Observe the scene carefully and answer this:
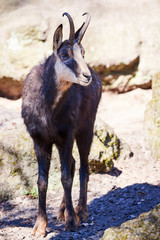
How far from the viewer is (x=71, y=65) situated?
4383 millimetres

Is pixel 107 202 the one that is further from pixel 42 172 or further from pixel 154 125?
pixel 154 125

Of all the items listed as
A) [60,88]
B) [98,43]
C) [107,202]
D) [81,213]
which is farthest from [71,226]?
[98,43]

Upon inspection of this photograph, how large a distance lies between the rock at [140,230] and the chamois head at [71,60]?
69.2 inches

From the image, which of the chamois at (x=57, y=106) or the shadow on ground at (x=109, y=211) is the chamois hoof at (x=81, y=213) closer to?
the shadow on ground at (x=109, y=211)

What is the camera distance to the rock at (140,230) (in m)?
2.88

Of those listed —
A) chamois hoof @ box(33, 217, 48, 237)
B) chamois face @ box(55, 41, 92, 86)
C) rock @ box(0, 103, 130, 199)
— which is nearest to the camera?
chamois face @ box(55, 41, 92, 86)

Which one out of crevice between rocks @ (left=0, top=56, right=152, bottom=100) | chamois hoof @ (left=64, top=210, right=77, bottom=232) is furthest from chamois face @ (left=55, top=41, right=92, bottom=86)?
crevice between rocks @ (left=0, top=56, right=152, bottom=100)

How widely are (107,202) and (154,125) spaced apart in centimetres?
223

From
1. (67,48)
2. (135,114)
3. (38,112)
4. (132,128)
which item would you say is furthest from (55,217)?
(135,114)

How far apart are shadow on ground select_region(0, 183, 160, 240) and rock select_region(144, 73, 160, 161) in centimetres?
123

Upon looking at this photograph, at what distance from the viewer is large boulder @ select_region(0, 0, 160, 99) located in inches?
493

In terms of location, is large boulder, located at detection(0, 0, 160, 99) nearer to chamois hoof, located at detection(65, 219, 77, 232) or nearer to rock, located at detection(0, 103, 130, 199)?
rock, located at detection(0, 103, 130, 199)

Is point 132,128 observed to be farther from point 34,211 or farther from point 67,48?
point 67,48

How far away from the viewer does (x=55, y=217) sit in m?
5.24
